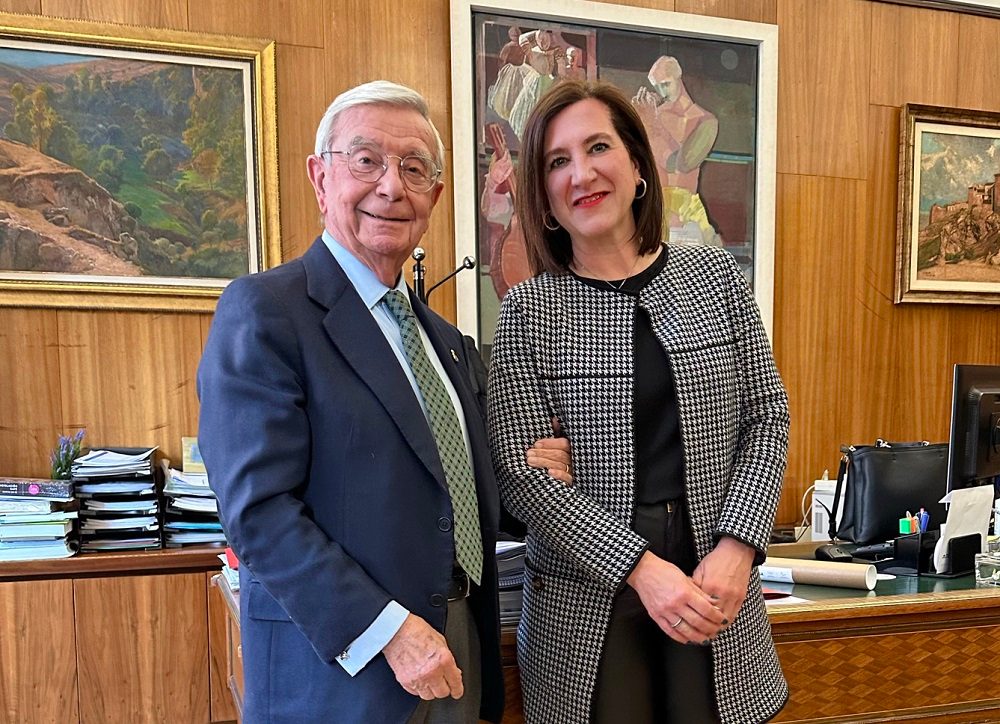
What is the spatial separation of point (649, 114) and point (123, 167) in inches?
89.2

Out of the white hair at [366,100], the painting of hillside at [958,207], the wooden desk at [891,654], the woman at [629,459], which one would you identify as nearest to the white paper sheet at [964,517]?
the wooden desk at [891,654]

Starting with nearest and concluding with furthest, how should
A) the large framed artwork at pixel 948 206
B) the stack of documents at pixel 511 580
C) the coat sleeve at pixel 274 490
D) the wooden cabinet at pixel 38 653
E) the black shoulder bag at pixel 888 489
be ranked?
the coat sleeve at pixel 274 490
the stack of documents at pixel 511 580
the black shoulder bag at pixel 888 489
the wooden cabinet at pixel 38 653
the large framed artwork at pixel 948 206

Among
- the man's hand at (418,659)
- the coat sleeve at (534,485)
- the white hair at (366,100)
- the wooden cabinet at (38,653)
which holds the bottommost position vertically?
the wooden cabinet at (38,653)

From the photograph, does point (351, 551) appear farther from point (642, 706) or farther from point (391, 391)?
point (642, 706)

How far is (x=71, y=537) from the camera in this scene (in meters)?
2.61

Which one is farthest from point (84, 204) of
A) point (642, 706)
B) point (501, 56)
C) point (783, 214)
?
point (783, 214)

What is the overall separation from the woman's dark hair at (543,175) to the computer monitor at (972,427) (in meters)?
1.24

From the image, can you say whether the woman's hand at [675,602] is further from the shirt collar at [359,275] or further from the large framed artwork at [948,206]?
the large framed artwork at [948,206]

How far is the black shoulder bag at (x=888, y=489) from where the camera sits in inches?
89.4

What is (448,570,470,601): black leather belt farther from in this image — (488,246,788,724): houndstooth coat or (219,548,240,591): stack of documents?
(219,548,240,591): stack of documents

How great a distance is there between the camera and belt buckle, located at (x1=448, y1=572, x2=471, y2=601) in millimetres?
1185

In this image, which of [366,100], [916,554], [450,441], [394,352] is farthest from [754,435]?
[916,554]

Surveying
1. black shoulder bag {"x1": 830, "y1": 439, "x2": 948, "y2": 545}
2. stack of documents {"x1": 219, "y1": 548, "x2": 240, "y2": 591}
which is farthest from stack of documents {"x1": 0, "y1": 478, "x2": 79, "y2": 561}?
black shoulder bag {"x1": 830, "y1": 439, "x2": 948, "y2": 545}

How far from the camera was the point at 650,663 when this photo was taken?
127cm
